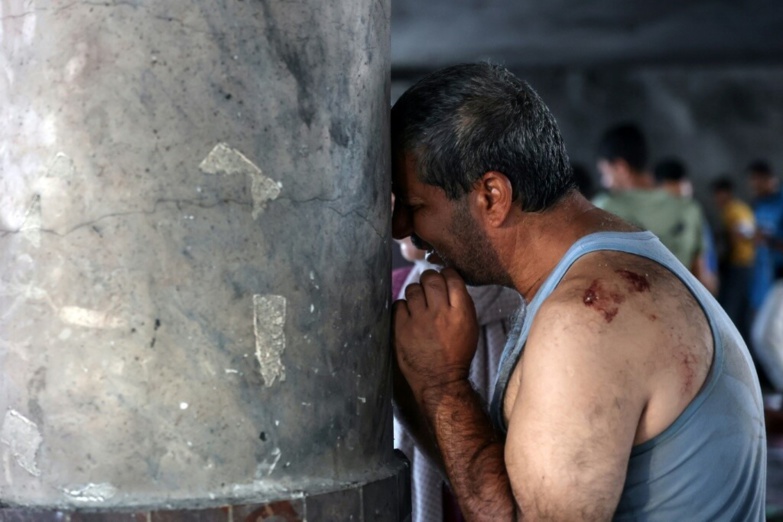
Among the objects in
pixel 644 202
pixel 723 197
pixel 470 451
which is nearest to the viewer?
pixel 470 451

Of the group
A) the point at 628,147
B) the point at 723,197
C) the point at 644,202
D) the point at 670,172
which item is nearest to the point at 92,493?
the point at 644,202

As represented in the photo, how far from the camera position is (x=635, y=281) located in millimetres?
1865

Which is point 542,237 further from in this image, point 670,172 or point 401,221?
point 670,172

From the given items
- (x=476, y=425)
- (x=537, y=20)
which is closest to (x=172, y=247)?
(x=476, y=425)

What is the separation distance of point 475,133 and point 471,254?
0.26 m

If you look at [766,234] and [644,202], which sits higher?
[644,202]

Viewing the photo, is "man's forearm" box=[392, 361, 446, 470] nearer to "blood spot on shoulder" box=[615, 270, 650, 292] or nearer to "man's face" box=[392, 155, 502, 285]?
"man's face" box=[392, 155, 502, 285]

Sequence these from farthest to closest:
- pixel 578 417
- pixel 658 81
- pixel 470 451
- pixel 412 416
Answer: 1. pixel 658 81
2. pixel 412 416
3. pixel 470 451
4. pixel 578 417

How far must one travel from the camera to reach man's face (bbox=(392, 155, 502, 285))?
6.85 feet

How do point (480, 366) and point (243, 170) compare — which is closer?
point (243, 170)

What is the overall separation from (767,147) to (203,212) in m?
14.6

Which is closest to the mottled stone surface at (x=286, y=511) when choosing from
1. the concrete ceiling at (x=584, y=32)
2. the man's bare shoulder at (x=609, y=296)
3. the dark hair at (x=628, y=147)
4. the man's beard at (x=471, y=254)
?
the man's bare shoulder at (x=609, y=296)

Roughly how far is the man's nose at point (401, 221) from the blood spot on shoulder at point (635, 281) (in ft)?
1.54

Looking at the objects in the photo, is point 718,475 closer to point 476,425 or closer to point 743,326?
point 476,425
